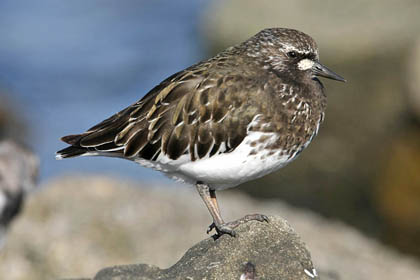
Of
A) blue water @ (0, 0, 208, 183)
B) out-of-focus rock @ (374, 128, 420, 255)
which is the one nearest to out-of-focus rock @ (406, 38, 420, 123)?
out-of-focus rock @ (374, 128, 420, 255)

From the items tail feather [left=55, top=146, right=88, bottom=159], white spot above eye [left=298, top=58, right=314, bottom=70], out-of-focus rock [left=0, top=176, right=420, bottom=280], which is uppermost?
white spot above eye [left=298, top=58, right=314, bottom=70]

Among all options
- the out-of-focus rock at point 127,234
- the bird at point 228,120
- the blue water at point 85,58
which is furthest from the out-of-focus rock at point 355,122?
the bird at point 228,120

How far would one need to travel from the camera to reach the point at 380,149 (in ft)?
37.3

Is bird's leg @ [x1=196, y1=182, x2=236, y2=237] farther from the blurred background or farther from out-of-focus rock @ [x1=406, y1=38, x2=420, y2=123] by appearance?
out-of-focus rock @ [x1=406, y1=38, x2=420, y2=123]

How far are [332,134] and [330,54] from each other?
164 cm

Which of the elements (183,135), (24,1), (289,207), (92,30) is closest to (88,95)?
(92,30)

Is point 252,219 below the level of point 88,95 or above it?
above

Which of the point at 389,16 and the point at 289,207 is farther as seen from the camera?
the point at 389,16

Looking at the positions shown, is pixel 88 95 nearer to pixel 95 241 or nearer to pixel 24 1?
pixel 24 1

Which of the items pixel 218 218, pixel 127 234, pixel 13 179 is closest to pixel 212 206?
pixel 218 218

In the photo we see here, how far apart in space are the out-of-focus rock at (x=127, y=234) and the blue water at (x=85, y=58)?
4.70 meters

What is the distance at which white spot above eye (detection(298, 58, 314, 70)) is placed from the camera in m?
6.06

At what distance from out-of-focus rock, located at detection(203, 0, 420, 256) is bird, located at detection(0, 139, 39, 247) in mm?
4006

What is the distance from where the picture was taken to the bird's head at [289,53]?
6.01m
